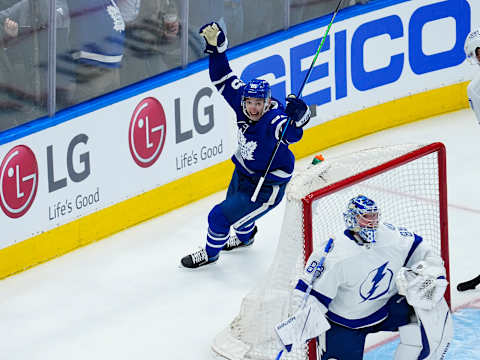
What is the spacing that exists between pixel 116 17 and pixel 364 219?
3166 millimetres

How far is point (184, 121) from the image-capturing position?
766 centimetres

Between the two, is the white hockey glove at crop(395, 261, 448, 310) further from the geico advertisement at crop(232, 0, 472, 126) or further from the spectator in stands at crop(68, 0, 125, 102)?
the geico advertisement at crop(232, 0, 472, 126)

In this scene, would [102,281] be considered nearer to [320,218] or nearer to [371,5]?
[320,218]

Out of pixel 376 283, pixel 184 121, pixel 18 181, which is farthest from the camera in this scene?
pixel 184 121

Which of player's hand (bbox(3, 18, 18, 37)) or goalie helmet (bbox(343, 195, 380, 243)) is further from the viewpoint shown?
player's hand (bbox(3, 18, 18, 37))

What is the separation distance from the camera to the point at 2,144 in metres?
6.61

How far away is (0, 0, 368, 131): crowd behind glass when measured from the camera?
22.1 ft

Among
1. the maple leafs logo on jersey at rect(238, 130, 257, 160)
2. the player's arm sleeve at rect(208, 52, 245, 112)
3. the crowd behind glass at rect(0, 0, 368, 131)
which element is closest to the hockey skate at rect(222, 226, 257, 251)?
the maple leafs logo on jersey at rect(238, 130, 257, 160)

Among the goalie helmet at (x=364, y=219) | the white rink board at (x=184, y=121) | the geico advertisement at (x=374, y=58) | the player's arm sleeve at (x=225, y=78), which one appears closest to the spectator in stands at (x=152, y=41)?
the white rink board at (x=184, y=121)

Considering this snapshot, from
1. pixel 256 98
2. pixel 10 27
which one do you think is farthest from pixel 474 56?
pixel 10 27

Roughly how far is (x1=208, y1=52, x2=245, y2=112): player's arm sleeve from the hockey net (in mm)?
972

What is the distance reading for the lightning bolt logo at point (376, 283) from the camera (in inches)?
181

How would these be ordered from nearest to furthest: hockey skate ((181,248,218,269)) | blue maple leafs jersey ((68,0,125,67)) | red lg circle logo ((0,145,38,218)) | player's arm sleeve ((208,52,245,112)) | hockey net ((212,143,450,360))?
hockey net ((212,143,450,360)), player's arm sleeve ((208,52,245,112)), red lg circle logo ((0,145,38,218)), hockey skate ((181,248,218,269)), blue maple leafs jersey ((68,0,125,67))

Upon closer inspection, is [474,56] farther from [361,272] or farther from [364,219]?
[361,272]
